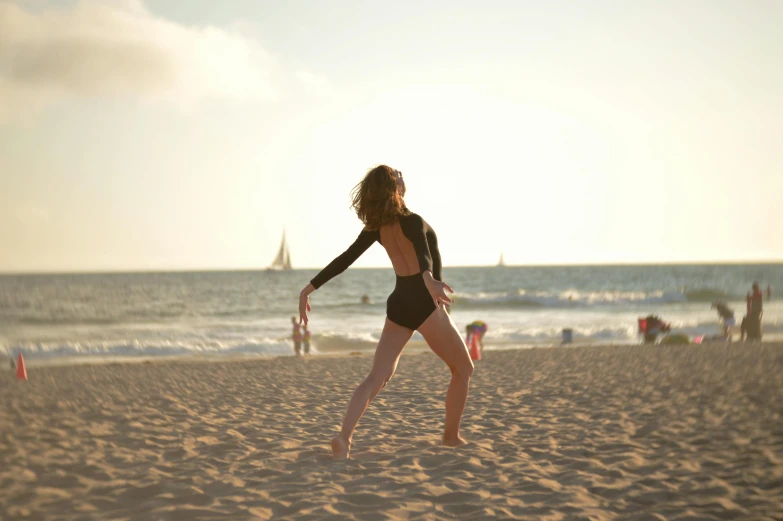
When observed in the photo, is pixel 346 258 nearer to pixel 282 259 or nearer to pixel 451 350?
pixel 451 350

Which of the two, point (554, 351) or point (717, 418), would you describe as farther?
point (554, 351)

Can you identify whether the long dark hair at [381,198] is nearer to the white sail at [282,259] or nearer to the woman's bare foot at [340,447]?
the woman's bare foot at [340,447]

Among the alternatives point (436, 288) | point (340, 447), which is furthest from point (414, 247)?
point (340, 447)

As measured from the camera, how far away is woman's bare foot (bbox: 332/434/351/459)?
466 centimetres

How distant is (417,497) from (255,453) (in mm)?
1828

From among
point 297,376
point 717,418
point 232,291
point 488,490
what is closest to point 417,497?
point 488,490

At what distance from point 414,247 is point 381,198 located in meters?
0.43

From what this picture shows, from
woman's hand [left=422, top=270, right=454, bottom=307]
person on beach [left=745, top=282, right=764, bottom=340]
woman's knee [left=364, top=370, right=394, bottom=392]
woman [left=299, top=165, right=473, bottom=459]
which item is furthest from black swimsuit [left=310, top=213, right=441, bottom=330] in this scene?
person on beach [left=745, top=282, right=764, bottom=340]

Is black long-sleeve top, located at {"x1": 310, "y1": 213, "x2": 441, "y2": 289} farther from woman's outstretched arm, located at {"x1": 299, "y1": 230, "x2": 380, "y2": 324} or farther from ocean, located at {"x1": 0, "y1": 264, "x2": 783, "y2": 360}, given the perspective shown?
ocean, located at {"x1": 0, "y1": 264, "x2": 783, "y2": 360}

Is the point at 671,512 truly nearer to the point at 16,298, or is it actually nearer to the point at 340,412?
the point at 340,412

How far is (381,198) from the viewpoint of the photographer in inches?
174

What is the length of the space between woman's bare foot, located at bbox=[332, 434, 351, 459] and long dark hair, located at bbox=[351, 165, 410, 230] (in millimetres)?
1605

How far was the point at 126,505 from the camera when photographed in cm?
390

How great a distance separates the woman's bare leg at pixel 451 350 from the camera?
14.7ft
